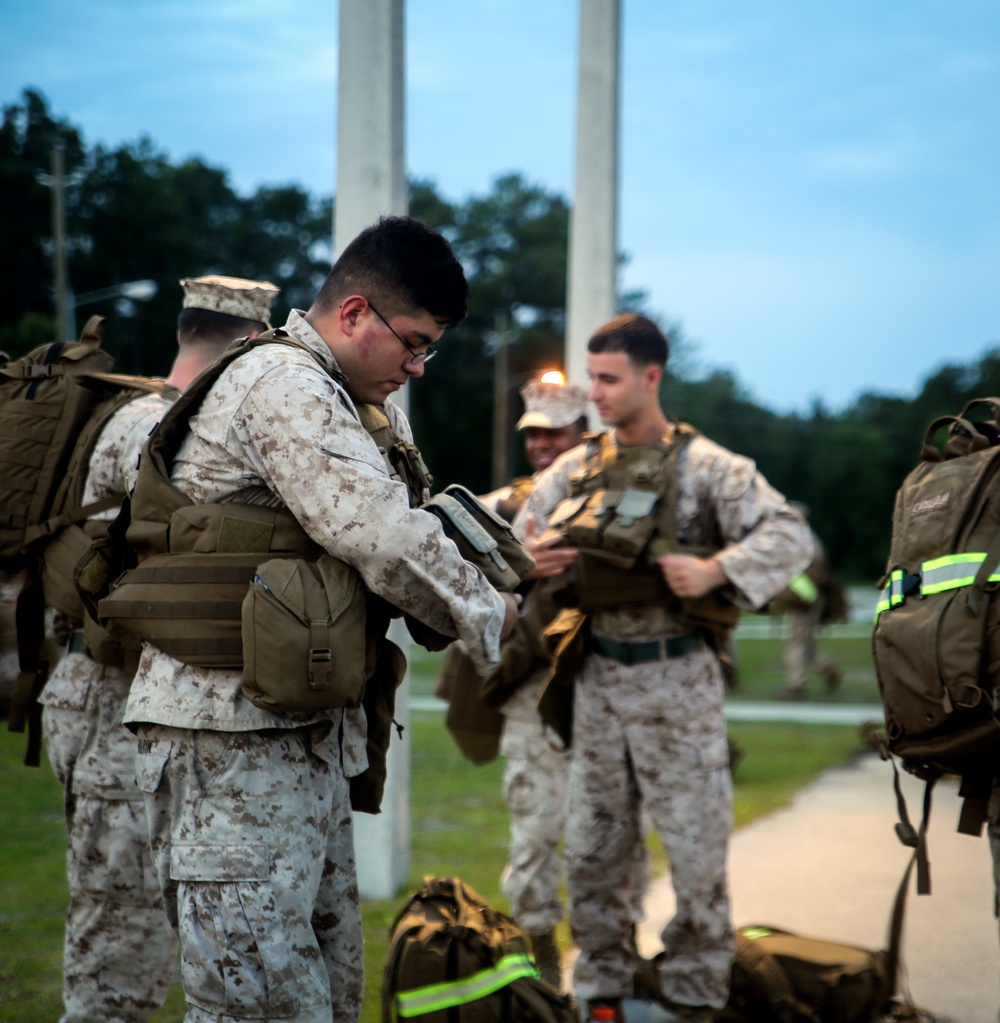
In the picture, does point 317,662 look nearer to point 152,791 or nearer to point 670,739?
point 152,791

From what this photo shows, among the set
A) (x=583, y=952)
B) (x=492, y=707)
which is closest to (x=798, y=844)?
(x=492, y=707)

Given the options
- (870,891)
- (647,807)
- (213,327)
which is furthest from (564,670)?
(870,891)

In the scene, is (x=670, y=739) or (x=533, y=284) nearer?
(x=670, y=739)

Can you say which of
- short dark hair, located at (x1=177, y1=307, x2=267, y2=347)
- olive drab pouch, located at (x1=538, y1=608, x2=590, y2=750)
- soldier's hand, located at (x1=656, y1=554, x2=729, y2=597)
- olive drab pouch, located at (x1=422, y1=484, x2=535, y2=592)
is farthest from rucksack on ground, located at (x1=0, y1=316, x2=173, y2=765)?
soldier's hand, located at (x1=656, y1=554, x2=729, y2=597)

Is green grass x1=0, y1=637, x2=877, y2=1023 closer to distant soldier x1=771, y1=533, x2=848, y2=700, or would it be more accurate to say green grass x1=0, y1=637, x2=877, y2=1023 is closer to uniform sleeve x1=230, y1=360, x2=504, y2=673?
uniform sleeve x1=230, y1=360, x2=504, y2=673

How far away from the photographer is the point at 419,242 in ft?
9.04

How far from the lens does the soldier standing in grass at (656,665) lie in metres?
4.05

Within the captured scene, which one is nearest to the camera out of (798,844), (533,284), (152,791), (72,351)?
(152,791)

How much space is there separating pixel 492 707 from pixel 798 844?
2551 millimetres

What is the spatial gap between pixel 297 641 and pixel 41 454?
1674 mm

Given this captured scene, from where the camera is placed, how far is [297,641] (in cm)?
243

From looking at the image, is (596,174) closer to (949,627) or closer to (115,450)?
(115,450)

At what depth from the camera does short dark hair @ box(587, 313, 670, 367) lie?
4.42 meters

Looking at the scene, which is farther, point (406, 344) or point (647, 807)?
Result: point (647, 807)
